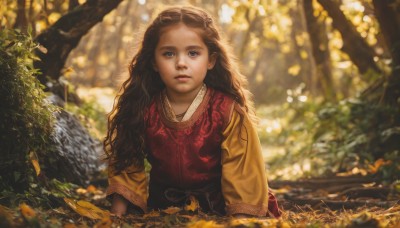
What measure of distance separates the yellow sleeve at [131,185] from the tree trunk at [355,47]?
418 cm

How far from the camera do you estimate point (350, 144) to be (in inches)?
216

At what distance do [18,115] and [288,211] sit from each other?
194 cm

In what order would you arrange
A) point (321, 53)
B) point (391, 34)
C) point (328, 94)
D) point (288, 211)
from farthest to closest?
point (321, 53)
point (328, 94)
point (391, 34)
point (288, 211)

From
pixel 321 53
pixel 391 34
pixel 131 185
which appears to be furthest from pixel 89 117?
pixel 321 53

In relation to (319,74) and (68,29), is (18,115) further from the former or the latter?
(319,74)

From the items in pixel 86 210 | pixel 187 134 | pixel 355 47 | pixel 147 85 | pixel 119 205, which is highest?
pixel 355 47

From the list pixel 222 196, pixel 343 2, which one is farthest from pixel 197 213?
pixel 343 2

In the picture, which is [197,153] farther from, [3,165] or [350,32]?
[350,32]

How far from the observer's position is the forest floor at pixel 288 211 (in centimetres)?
214

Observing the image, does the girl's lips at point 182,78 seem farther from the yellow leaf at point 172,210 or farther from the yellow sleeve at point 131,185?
the yellow leaf at point 172,210

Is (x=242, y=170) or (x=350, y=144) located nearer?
(x=242, y=170)

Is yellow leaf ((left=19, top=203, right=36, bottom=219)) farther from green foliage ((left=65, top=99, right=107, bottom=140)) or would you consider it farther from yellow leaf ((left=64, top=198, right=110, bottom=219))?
green foliage ((left=65, top=99, right=107, bottom=140))

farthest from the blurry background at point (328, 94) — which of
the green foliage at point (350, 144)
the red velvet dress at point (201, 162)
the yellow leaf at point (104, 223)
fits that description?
the yellow leaf at point (104, 223)

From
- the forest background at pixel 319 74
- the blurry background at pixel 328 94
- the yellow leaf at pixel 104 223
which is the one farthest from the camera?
the blurry background at pixel 328 94
